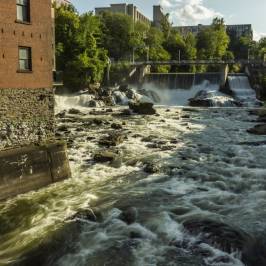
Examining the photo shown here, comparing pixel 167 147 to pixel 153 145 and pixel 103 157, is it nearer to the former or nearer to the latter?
pixel 153 145

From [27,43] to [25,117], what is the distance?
3953 mm

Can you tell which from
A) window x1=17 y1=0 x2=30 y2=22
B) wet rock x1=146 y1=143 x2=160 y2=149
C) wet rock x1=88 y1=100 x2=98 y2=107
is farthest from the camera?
wet rock x1=88 y1=100 x2=98 y2=107

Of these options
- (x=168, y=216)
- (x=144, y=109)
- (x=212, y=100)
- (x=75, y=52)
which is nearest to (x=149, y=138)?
(x=168, y=216)

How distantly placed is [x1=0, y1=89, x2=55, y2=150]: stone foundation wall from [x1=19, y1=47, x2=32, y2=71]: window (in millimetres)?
1278

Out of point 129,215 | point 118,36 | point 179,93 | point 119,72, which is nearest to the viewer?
point 129,215

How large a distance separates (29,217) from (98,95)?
4881 centimetres

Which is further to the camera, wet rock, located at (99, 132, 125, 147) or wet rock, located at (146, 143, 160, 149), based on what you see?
wet rock, located at (99, 132, 125, 147)

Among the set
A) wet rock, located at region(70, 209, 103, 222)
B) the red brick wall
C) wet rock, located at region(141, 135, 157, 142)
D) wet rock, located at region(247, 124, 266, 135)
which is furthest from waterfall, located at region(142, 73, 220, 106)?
wet rock, located at region(70, 209, 103, 222)

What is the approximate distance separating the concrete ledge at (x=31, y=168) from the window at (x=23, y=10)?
679 centimetres

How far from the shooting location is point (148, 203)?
18.6 metres

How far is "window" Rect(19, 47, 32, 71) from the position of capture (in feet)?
70.3

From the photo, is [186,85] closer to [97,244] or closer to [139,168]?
[139,168]

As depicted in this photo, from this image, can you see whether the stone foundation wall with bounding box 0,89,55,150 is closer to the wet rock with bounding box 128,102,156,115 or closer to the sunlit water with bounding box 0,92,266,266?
the sunlit water with bounding box 0,92,266,266

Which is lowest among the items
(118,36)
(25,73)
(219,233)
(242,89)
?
(219,233)
